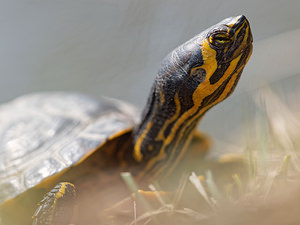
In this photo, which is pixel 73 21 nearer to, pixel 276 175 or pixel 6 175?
pixel 6 175

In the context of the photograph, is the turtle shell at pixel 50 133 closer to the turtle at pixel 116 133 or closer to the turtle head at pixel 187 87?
the turtle at pixel 116 133

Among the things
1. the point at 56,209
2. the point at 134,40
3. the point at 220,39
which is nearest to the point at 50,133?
the point at 56,209

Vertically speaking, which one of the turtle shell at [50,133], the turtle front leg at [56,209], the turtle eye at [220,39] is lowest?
the turtle front leg at [56,209]

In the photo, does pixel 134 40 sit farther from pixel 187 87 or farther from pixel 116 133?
pixel 187 87

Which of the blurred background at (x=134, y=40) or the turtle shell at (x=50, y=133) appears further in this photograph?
the blurred background at (x=134, y=40)

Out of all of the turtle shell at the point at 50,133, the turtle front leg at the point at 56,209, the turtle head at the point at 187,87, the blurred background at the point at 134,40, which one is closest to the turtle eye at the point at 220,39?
the turtle head at the point at 187,87

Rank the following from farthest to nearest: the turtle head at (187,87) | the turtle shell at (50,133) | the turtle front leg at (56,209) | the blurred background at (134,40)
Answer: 1. the blurred background at (134,40)
2. the turtle shell at (50,133)
3. the turtle head at (187,87)
4. the turtle front leg at (56,209)

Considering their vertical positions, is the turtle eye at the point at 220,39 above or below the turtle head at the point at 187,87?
above
